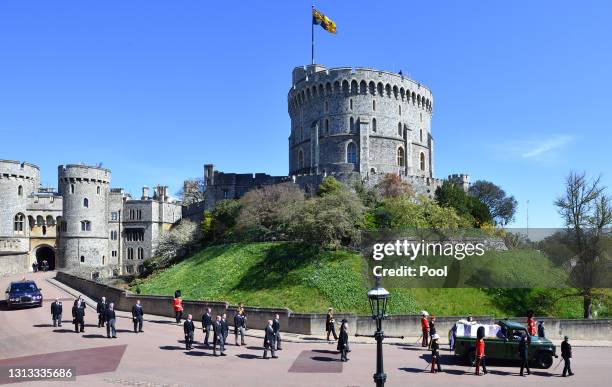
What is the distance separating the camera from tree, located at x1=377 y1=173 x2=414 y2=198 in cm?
5247

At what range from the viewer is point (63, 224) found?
226 feet

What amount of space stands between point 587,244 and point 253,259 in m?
24.9

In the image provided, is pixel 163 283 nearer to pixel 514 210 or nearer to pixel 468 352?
pixel 468 352

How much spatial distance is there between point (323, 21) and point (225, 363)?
59.2 meters

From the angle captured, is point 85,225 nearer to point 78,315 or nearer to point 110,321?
point 78,315

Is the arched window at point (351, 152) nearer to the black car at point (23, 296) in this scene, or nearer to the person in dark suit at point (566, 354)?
the black car at point (23, 296)

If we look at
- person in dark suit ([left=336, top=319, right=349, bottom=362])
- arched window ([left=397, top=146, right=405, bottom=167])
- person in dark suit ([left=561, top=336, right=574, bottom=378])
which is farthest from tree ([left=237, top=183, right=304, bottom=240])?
person in dark suit ([left=561, top=336, right=574, bottom=378])

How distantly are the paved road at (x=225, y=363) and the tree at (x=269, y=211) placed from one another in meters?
24.1

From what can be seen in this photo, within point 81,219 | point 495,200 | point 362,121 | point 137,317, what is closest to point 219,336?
point 137,317

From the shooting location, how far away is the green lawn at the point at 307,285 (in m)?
34.1

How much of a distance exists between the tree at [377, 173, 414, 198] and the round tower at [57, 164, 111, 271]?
1524 inches

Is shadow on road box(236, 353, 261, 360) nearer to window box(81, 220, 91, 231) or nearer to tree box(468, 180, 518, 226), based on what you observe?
window box(81, 220, 91, 231)

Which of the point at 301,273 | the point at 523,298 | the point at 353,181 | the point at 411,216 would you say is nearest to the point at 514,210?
the point at 353,181

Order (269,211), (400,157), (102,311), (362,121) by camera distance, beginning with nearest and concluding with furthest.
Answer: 1. (102,311)
2. (269,211)
3. (362,121)
4. (400,157)
